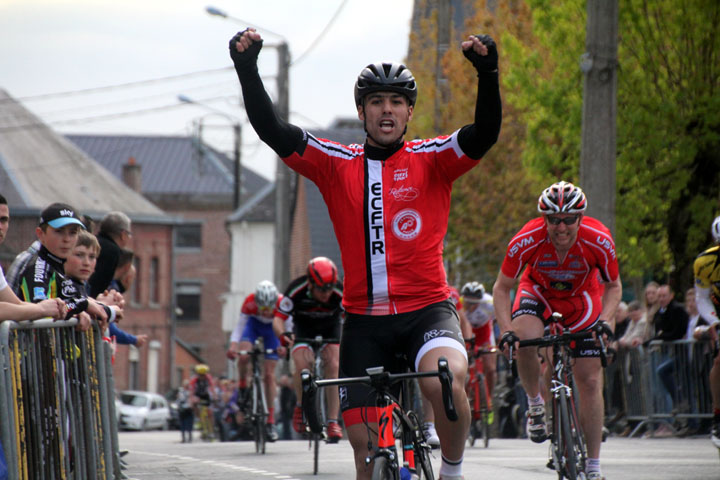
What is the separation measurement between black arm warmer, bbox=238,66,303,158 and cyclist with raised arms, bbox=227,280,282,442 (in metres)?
10.2

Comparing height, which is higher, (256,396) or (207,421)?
(256,396)

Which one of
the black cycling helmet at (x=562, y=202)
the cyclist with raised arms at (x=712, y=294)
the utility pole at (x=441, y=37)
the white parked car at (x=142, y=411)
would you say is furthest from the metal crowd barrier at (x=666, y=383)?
the white parked car at (x=142, y=411)

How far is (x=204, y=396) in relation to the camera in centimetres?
3238

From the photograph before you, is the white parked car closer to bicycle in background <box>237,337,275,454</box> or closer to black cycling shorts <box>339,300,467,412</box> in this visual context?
bicycle in background <box>237,337,275,454</box>

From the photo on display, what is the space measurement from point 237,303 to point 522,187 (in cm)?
4135

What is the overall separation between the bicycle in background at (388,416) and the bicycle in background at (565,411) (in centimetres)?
239

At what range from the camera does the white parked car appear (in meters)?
55.7

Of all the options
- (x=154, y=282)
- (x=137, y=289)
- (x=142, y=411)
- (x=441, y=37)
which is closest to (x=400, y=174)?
(x=441, y=37)

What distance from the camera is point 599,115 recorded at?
1502cm

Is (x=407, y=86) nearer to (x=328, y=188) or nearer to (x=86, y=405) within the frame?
(x=328, y=188)

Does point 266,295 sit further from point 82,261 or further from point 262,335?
point 82,261

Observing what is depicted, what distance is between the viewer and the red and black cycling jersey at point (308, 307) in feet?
44.7

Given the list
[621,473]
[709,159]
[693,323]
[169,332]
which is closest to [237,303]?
[169,332]

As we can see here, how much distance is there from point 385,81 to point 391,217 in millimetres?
620
